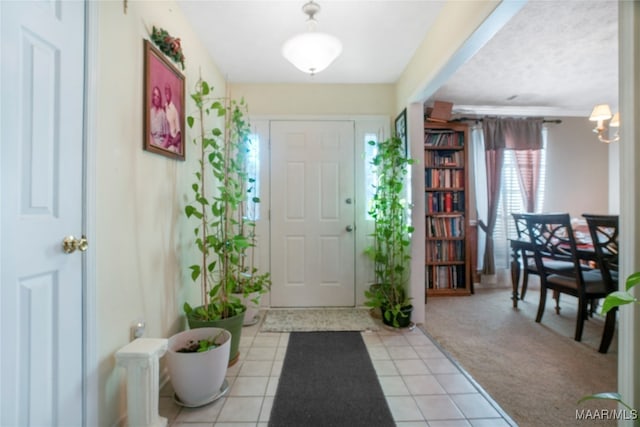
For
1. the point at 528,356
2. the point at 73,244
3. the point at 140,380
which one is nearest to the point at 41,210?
the point at 73,244

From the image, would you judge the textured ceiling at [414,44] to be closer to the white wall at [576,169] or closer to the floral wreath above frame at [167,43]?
the floral wreath above frame at [167,43]

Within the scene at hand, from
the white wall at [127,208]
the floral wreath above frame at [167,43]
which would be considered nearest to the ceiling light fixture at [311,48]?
the floral wreath above frame at [167,43]

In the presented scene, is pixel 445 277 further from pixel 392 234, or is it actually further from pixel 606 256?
pixel 606 256

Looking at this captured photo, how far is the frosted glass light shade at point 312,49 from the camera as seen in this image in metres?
1.61

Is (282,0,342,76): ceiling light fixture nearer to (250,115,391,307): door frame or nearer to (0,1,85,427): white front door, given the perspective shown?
(0,1,85,427): white front door

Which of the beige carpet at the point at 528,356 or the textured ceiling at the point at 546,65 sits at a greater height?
the textured ceiling at the point at 546,65

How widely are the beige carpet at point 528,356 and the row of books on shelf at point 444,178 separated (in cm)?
145

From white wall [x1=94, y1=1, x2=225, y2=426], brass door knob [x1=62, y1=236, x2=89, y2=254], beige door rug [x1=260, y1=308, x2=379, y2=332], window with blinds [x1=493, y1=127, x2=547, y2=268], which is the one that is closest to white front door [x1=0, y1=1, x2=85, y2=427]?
brass door knob [x1=62, y1=236, x2=89, y2=254]

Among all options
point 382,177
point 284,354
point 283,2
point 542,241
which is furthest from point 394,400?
point 283,2

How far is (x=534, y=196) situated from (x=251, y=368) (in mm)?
4089

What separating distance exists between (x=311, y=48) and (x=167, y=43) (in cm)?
88

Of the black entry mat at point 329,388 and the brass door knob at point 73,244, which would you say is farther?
the black entry mat at point 329,388

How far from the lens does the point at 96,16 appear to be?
1171mm

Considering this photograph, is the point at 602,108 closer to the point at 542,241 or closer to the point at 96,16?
the point at 542,241
